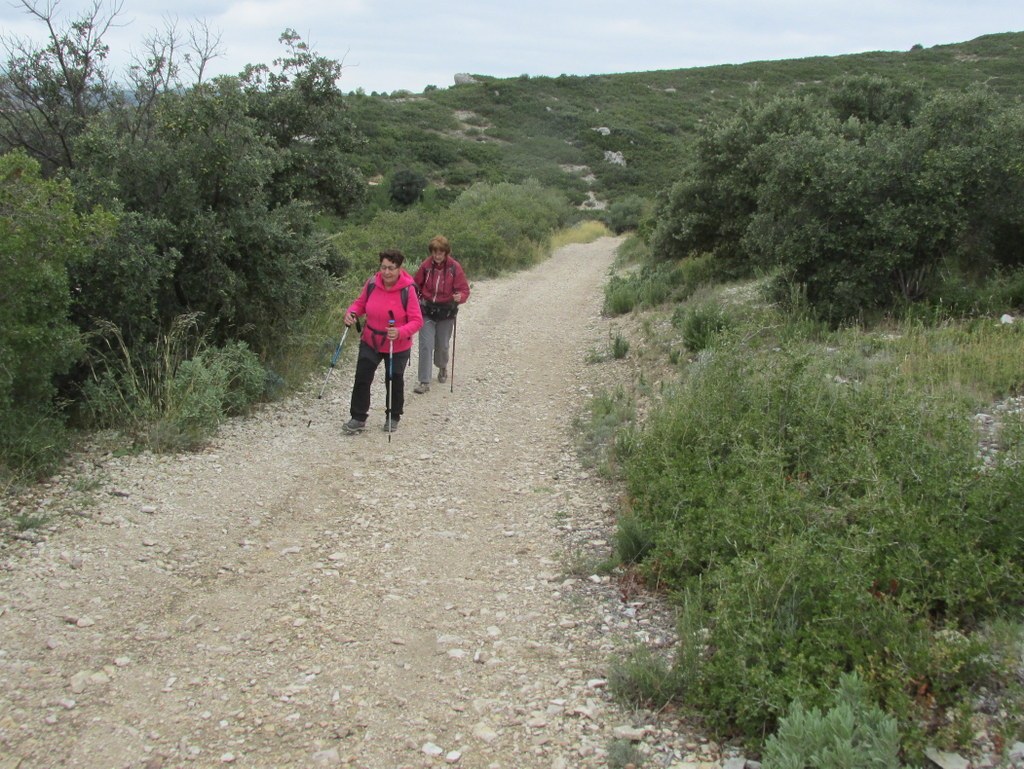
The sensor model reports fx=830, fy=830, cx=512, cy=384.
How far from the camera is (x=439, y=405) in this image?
9.66 metres

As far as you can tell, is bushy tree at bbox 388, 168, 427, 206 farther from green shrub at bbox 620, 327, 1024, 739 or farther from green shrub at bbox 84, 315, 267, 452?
green shrub at bbox 620, 327, 1024, 739

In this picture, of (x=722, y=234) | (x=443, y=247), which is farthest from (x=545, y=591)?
(x=722, y=234)

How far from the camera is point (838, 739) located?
3105 millimetres

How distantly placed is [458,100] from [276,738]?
63511 millimetres

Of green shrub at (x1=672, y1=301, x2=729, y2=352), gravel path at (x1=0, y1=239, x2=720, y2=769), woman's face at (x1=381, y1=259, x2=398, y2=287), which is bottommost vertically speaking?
gravel path at (x1=0, y1=239, x2=720, y2=769)

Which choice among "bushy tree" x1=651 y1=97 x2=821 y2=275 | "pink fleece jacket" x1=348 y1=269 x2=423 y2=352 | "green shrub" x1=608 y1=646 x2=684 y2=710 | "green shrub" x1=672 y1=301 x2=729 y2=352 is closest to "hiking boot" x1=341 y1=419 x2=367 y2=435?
"pink fleece jacket" x1=348 y1=269 x2=423 y2=352

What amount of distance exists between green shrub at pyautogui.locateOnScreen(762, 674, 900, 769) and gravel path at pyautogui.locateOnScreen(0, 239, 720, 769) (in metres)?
0.46

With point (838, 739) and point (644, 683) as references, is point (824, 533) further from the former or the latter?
point (838, 739)

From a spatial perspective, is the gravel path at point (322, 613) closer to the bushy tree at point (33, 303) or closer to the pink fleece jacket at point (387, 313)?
the bushy tree at point (33, 303)

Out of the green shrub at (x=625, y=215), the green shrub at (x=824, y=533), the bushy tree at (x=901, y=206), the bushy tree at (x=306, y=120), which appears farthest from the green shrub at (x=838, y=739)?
the green shrub at (x=625, y=215)

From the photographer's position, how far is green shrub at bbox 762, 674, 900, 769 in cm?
307

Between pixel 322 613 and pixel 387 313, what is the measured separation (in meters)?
4.07

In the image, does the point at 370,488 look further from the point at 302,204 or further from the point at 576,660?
the point at 302,204

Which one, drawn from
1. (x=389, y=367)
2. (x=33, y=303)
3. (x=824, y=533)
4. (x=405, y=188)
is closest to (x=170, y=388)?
(x=33, y=303)
